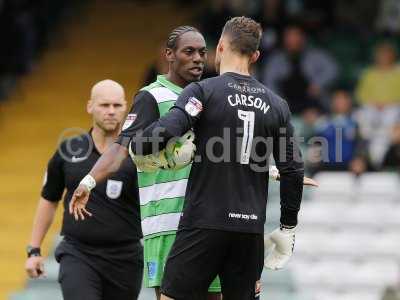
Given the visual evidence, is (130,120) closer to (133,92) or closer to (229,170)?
(229,170)

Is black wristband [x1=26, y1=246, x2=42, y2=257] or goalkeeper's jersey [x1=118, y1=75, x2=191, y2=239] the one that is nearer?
goalkeeper's jersey [x1=118, y1=75, x2=191, y2=239]

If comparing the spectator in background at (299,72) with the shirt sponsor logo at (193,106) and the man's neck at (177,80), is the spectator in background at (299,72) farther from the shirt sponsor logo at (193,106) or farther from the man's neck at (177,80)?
the shirt sponsor logo at (193,106)

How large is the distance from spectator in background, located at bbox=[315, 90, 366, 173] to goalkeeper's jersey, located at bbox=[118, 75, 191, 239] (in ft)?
19.9

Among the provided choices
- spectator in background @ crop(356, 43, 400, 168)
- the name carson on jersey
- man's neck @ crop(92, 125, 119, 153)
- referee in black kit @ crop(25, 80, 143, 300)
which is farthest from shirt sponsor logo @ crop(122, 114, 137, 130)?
spectator in background @ crop(356, 43, 400, 168)

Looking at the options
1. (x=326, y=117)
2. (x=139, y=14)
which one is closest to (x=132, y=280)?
(x=326, y=117)

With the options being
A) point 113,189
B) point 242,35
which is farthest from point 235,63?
point 113,189

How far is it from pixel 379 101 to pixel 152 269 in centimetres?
794

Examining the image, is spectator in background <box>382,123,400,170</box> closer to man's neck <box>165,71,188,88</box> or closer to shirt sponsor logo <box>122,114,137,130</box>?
man's neck <box>165,71,188,88</box>

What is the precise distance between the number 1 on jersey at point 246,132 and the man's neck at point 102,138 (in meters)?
1.80

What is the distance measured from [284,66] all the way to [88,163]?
6.77 meters

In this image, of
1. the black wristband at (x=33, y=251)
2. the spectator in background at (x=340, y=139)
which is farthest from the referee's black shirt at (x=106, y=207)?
the spectator in background at (x=340, y=139)

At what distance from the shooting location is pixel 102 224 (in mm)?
8141

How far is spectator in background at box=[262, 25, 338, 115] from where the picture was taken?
1441cm

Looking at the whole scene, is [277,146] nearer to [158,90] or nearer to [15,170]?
[158,90]
